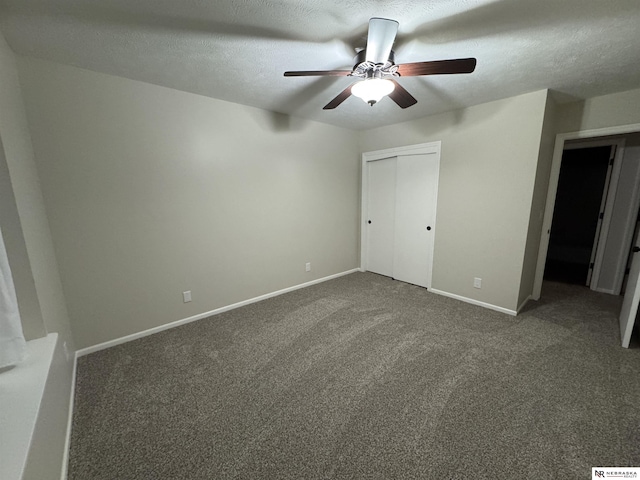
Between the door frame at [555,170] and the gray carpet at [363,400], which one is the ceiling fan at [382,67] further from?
the door frame at [555,170]

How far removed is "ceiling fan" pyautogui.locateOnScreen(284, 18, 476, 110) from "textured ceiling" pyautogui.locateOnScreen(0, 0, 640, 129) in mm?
111

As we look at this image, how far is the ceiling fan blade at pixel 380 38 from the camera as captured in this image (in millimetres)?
1343

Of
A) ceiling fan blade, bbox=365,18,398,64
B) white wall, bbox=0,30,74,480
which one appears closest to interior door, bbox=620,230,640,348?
ceiling fan blade, bbox=365,18,398,64

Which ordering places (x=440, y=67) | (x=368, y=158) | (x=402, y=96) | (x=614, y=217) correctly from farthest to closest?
(x=368, y=158), (x=614, y=217), (x=402, y=96), (x=440, y=67)

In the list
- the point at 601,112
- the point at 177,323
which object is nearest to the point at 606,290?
the point at 601,112

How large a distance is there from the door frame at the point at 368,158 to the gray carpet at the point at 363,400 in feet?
4.97

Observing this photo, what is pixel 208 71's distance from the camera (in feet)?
6.70

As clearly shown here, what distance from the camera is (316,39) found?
1.65 m

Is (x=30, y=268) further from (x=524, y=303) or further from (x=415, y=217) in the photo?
(x=524, y=303)

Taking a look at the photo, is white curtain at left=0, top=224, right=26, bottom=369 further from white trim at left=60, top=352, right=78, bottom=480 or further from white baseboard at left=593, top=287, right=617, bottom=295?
white baseboard at left=593, top=287, right=617, bottom=295

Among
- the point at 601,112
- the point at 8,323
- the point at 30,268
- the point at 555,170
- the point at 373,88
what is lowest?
the point at 8,323

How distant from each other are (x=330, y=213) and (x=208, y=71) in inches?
93.0

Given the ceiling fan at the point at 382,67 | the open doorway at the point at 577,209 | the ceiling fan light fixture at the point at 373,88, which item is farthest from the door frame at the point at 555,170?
the ceiling fan light fixture at the point at 373,88

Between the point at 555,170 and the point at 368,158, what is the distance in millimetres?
2330
